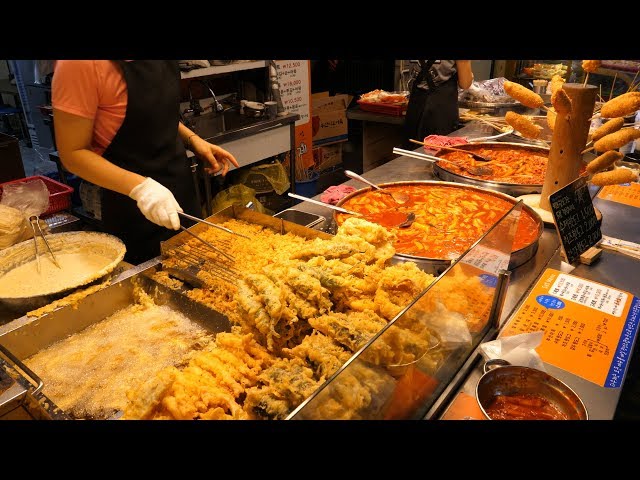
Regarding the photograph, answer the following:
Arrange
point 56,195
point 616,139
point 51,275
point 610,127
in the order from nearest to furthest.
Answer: point 51,275, point 616,139, point 610,127, point 56,195

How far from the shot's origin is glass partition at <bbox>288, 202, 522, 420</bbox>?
1.07 meters

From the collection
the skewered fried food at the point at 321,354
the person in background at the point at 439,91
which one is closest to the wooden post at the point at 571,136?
the skewered fried food at the point at 321,354

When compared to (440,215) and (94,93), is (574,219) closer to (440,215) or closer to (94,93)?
(440,215)

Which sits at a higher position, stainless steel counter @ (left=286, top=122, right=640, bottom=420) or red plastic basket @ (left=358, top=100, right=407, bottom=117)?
red plastic basket @ (left=358, top=100, right=407, bottom=117)

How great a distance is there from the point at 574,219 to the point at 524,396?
117 centimetres

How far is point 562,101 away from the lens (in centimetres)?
245

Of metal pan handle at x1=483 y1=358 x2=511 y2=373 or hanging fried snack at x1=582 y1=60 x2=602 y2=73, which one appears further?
hanging fried snack at x1=582 y1=60 x2=602 y2=73

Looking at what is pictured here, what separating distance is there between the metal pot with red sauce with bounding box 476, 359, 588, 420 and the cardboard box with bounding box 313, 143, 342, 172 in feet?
21.0

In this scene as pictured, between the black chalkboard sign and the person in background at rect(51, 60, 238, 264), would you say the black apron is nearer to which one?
the person in background at rect(51, 60, 238, 264)

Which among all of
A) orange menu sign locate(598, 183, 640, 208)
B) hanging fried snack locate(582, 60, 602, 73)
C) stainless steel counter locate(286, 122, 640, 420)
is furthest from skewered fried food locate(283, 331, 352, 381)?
orange menu sign locate(598, 183, 640, 208)

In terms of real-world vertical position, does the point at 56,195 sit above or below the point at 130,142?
below

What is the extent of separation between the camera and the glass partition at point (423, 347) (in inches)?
42.0

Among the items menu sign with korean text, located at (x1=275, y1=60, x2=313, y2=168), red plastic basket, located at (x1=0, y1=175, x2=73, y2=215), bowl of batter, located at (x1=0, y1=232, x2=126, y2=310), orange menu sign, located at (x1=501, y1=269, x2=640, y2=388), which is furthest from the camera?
menu sign with korean text, located at (x1=275, y1=60, x2=313, y2=168)

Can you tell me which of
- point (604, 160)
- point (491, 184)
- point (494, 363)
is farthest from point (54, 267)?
point (604, 160)
